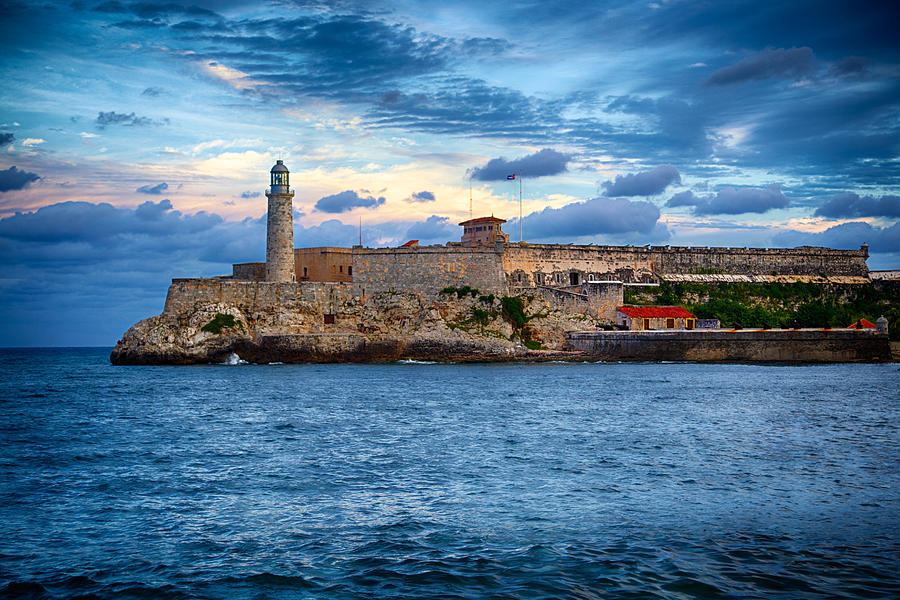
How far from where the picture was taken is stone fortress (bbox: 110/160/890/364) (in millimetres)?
44219

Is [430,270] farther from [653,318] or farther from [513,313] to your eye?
[653,318]

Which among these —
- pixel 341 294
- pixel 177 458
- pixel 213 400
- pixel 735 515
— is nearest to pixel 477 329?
pixel 341 294

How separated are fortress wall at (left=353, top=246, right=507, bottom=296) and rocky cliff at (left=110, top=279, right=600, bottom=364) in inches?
29.0

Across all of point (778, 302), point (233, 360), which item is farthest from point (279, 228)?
point (778, 302)

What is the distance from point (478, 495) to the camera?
38.8 ft

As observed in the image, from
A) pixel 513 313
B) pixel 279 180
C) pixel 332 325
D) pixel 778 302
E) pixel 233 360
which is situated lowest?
pixel 233 360

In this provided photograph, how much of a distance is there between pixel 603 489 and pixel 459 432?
638cm

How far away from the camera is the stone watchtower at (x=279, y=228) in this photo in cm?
4703

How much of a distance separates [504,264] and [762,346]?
A: 53.8 feet

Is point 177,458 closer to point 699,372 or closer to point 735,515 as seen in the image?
point 735,515

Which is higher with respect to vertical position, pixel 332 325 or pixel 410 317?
pixel 410 317

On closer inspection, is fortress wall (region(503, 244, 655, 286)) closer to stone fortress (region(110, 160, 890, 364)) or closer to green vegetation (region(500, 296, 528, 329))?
stone fortress (region(110, 160, 890, 364))

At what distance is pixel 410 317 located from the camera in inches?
1860

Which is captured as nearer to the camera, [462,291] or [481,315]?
[481,315]
